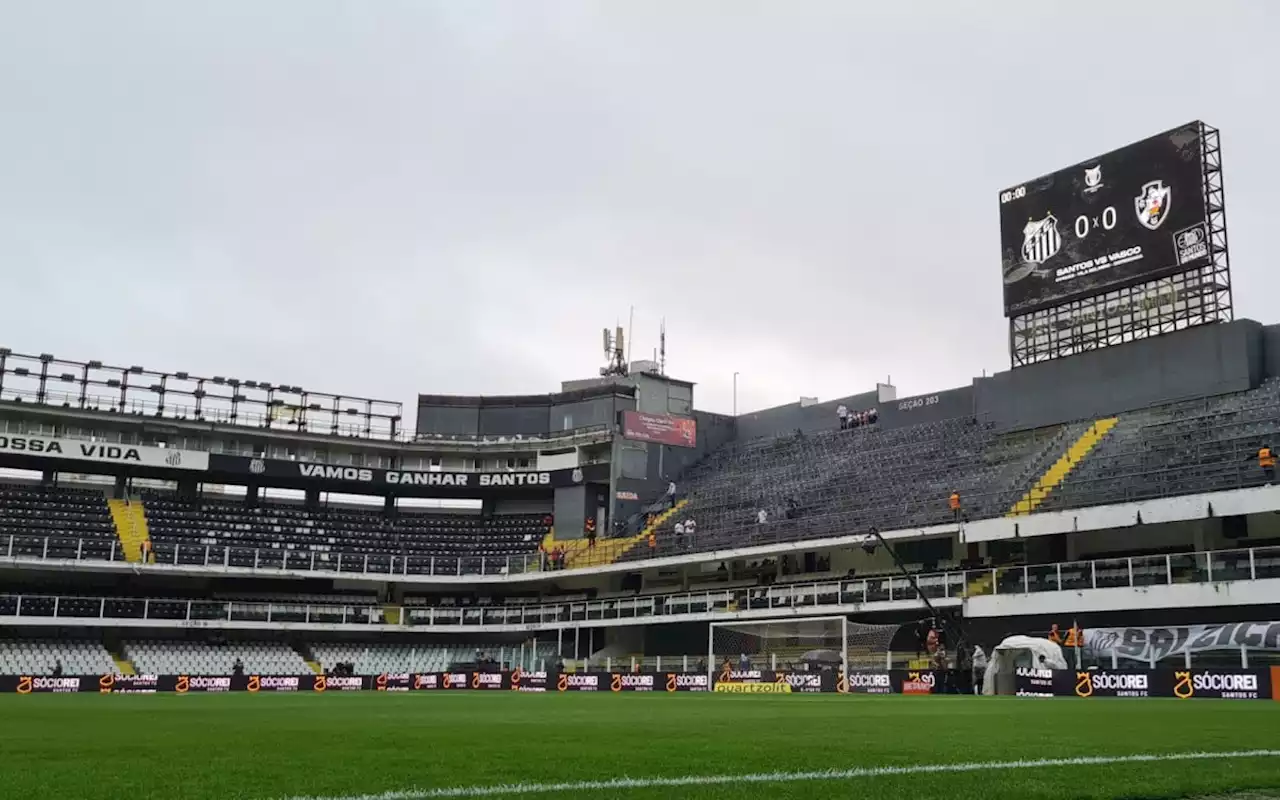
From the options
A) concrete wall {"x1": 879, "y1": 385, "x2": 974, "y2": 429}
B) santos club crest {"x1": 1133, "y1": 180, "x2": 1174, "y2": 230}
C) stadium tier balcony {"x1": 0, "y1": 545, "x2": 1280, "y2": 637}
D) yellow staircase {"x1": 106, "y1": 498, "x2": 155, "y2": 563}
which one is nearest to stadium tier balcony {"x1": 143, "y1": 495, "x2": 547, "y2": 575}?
yellow staircase {"x1": 106, "y1": 498, "x2": 155, "y2": 563}

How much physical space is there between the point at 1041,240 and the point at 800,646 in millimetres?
20761

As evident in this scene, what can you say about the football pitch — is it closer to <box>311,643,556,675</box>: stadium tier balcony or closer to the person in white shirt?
the person in white shirt

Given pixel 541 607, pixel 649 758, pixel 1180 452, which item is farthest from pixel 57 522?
pixel 649 758

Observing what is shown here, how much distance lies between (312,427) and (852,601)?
3769cm

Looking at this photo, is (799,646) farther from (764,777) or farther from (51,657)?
(764,777)

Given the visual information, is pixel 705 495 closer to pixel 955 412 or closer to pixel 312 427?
pixel 955 412

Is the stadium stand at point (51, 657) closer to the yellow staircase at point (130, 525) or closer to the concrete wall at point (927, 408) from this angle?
the yellow staircase at point (130, 525)

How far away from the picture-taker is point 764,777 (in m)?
8.12

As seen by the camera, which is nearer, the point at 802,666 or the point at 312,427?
the point at 802,666

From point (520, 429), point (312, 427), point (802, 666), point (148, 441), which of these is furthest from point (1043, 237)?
point (148, 441)

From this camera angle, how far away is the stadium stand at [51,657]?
4981 cm

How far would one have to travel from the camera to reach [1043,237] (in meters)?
49.3

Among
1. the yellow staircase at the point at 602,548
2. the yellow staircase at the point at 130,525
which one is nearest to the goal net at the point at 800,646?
the yellow staircase at the point at 602,548

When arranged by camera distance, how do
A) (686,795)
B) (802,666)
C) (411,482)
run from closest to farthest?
(686,795), (802,666), (411,482)
